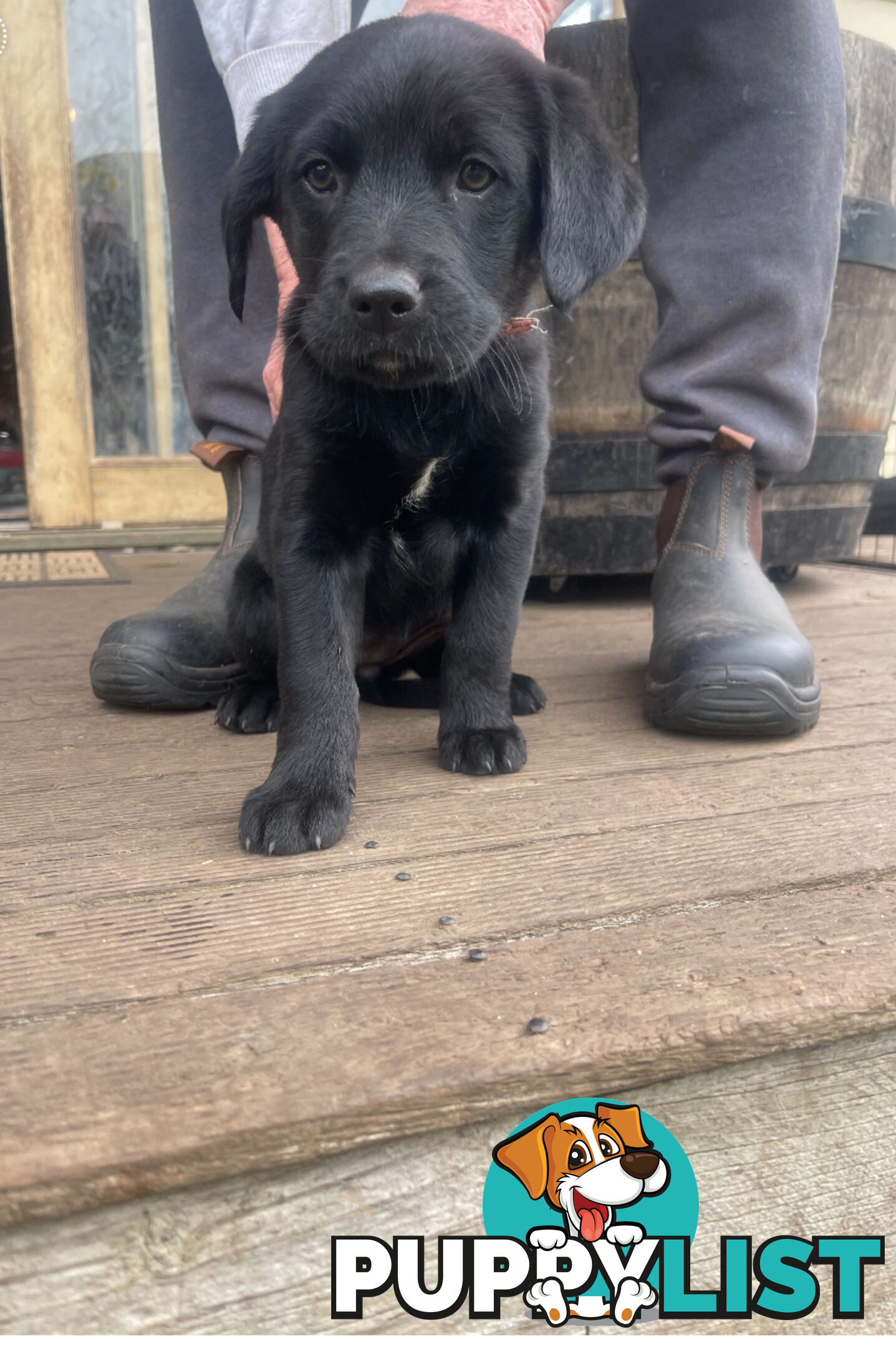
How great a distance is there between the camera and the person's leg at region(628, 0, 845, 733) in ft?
5.91

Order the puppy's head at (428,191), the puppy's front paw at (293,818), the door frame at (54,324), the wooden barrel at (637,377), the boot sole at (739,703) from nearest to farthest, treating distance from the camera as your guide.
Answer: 1. the puppy's front paw at (293,818)
2. the puppy's head at (428,191)
3. the boot sole at (739,703)
4. the wooden barrel at (637,377)
5. the door frame at (54,324)

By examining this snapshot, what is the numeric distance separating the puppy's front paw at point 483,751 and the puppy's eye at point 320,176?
723mm

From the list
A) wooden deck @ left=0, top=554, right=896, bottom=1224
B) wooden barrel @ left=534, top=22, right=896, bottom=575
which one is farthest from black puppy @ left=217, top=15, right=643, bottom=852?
wooden barrel @ left=534, top=22, right=896, bottom=575

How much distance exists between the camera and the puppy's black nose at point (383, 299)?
1.18m

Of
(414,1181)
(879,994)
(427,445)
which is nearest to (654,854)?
(879,994)

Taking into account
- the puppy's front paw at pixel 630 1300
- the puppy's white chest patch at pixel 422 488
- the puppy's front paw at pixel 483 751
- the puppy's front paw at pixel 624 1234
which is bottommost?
the puppy's front paw at pixel 483 751

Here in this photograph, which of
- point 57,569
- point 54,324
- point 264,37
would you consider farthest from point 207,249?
point 54,324

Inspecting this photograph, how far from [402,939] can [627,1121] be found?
24 centimetres

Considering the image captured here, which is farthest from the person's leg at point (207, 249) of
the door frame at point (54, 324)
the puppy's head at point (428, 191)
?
the door frame at point (54, 324)

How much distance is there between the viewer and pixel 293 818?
116 cm

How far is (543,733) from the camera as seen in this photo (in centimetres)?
161

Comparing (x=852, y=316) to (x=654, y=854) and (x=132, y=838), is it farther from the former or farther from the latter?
(x=132, y=838)

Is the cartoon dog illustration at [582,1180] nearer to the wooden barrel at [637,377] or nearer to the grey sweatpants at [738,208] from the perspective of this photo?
the grey sweatpants at [738,208]

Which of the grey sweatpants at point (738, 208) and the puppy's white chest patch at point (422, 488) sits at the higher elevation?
the grey sweatpants at point (738, 208)
